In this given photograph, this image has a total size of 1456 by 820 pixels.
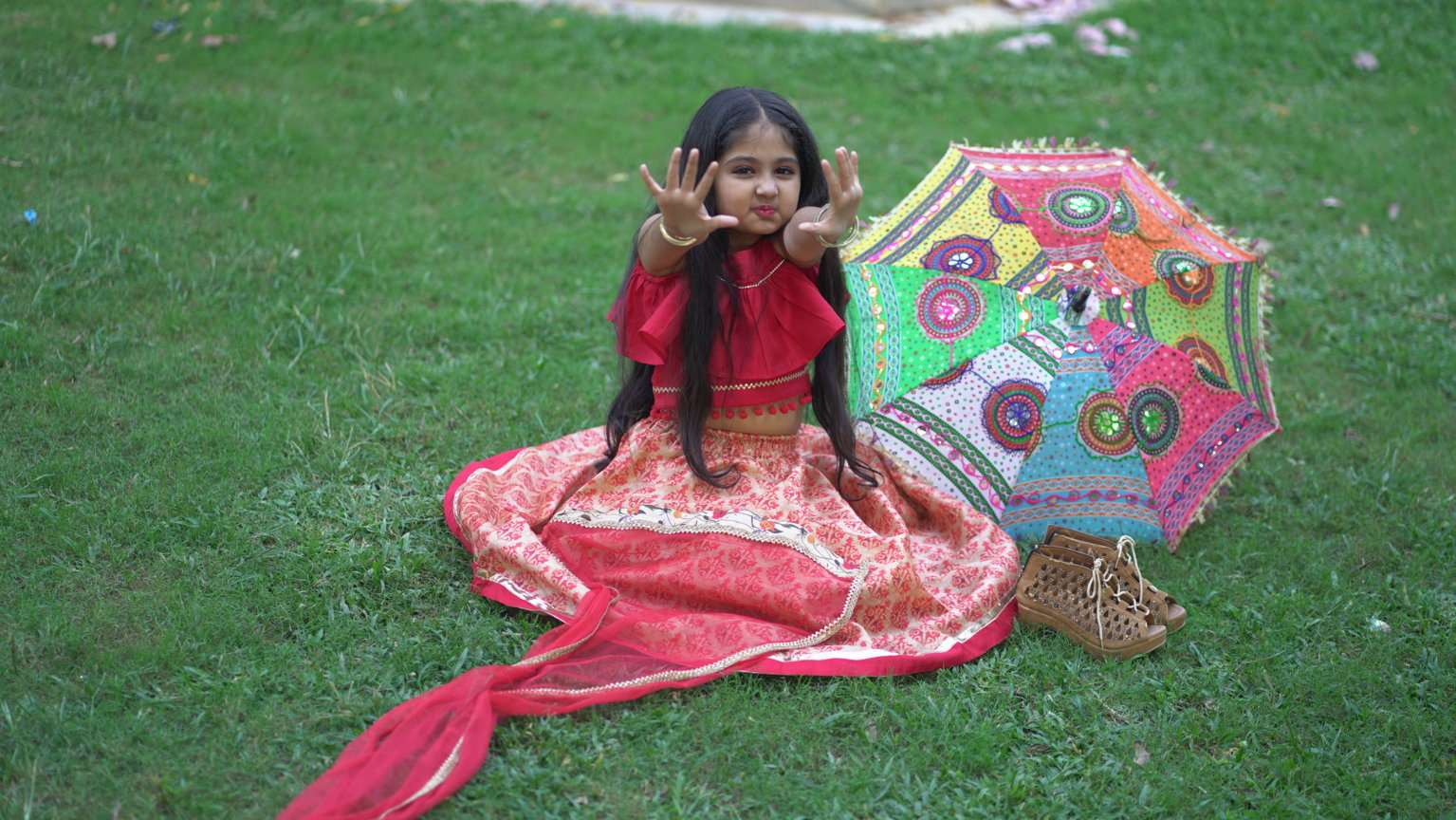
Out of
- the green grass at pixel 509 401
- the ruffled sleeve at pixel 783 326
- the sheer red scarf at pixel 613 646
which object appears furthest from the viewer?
the ruffled sleeve at pixel 783 326

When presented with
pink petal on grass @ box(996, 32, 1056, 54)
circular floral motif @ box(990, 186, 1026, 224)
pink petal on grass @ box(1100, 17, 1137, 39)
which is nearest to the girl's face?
circular floral motif @ box(990, 186, 1026, 224)

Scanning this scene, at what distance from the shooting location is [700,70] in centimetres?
789

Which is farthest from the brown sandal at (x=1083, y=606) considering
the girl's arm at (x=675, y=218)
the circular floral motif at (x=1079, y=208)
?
the girl's arm at (x=675, y=218)

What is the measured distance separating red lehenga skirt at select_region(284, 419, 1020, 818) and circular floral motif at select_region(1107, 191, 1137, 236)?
1.03 meters

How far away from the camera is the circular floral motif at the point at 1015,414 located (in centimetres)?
406

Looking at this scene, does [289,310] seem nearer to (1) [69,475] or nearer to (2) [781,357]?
(1) [69,475]

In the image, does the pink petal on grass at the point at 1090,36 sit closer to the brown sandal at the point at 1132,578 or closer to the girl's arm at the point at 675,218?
the brown sandal at the point at 1132,578

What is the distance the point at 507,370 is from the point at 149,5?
4.20 metres

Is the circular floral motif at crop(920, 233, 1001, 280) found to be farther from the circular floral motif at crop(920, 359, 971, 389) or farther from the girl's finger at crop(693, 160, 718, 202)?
the girl's finger at crop(693, 160, 718, 202)

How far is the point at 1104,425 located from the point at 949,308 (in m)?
0.60

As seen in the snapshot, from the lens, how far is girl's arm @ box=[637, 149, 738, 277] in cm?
333

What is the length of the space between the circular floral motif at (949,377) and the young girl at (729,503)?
282 mm

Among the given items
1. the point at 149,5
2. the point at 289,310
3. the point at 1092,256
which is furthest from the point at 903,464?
the point at 149,5

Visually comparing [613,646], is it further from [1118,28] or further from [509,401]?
[1118,28]
